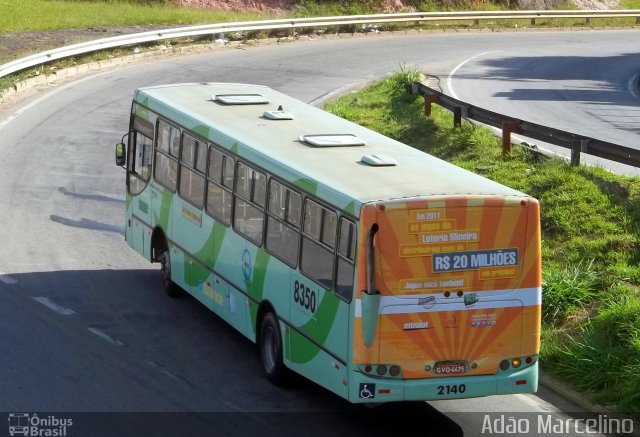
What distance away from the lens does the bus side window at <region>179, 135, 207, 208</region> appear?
15180mm

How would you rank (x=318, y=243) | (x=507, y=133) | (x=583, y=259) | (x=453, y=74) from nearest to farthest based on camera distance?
(x=318, y=243)
(x=583, y=259)
(x=507, y=133)
(x=453, y=74)

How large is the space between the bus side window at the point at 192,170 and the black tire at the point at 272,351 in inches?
94.2

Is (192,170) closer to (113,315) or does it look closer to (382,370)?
(113,315)

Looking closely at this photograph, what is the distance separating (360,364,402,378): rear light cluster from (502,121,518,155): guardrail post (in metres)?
9.70

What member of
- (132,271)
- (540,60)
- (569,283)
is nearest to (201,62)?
(540,60)

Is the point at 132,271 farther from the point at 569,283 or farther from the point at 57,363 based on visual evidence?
the point at 569,283

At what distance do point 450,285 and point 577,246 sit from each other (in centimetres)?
521

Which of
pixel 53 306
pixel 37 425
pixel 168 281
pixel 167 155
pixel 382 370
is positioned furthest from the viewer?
pixel 168 281

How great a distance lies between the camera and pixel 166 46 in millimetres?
39938

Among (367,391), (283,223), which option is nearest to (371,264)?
(367,391)

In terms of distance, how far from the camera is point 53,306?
15.6m

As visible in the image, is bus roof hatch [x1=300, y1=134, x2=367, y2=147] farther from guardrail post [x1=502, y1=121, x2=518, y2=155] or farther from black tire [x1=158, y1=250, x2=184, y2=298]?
guardrail post [x1=502, y1=121, x2=518, y2=155]

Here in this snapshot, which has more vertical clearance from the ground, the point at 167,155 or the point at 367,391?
the point at 167,155

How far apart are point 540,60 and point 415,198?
100 feet
